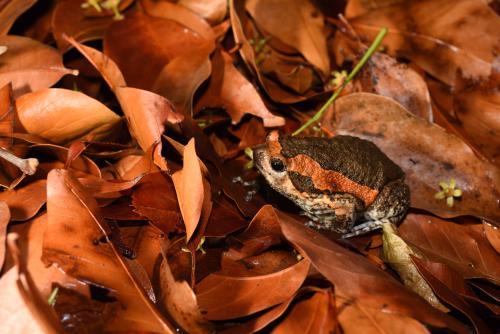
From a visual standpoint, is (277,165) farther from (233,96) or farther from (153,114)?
(153,114)

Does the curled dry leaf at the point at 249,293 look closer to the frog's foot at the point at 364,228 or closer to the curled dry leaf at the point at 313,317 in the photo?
the curled dry leaf at the point at 313,317

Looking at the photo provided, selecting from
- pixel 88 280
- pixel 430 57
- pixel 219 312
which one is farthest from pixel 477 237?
pixel 88 280

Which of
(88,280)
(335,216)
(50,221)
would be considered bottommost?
(335,216)

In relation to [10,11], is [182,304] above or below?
below

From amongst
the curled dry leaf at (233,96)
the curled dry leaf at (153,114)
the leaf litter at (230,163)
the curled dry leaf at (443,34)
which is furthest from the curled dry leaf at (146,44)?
the curled dry leaf at (443,34)

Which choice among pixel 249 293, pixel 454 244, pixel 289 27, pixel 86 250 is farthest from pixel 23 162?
pixel 454 244

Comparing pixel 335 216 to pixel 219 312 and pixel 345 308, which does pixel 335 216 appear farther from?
pixel 219 312
